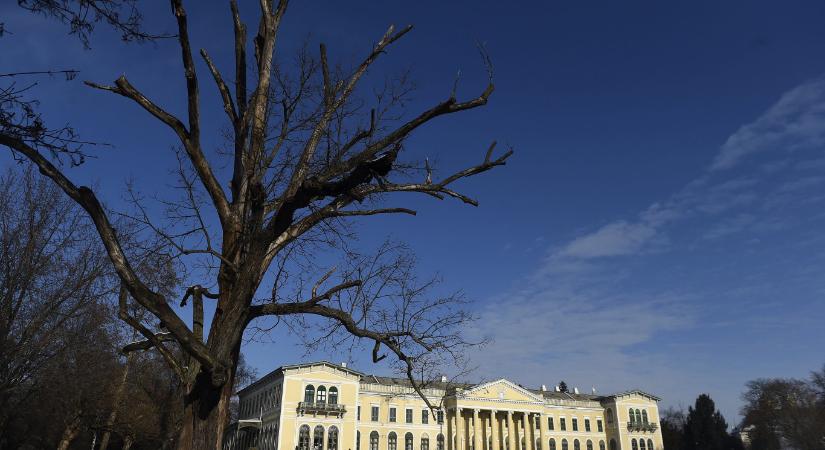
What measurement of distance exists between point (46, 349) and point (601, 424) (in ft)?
196

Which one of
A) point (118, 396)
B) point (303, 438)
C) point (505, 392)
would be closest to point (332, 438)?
point (303, 438)

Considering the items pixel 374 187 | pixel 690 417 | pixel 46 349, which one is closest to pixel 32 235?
pixel 46 349

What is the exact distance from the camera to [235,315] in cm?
497

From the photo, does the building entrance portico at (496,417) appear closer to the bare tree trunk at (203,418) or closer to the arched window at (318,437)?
the arched window at (318,437)

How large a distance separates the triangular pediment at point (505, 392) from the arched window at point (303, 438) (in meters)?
18.2

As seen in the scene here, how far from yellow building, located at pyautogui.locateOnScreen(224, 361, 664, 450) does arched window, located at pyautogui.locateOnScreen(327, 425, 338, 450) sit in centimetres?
8

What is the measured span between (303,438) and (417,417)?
13.4 m

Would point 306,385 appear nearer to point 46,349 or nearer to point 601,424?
point 46,349

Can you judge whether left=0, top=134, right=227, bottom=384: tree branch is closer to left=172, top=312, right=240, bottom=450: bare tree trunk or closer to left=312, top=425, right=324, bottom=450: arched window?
left=172, top=312, right=240, bottom=450: bare tree trunk

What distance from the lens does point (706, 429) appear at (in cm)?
6431

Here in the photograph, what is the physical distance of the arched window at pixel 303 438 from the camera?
46.4 metres

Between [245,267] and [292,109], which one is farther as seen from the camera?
[292,109]

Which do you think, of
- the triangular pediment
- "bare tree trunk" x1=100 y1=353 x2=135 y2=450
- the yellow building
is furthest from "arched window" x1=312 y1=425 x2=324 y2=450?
"bare tree trunk" x1=100 y1=353 x2=135 y2=450

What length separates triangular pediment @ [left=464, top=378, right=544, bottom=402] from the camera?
57.3m
